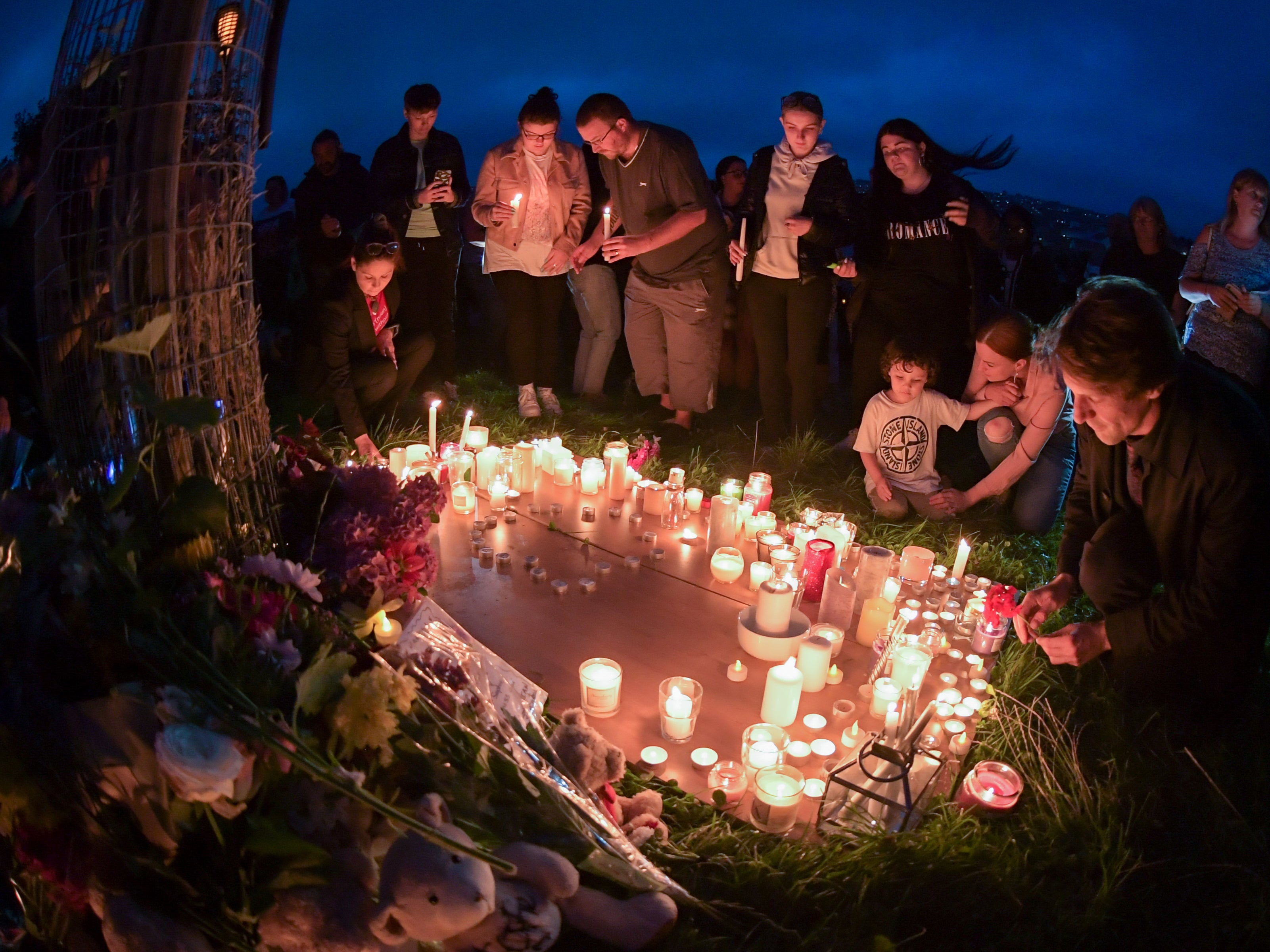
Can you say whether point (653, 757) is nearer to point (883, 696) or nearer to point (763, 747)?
point (763, 747)

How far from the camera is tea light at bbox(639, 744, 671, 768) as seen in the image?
87.0 inches

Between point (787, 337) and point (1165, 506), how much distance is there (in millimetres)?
2467

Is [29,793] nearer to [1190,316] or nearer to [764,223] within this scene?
[764,223]

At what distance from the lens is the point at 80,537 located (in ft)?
4.78

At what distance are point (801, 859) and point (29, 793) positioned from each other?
1.48 m

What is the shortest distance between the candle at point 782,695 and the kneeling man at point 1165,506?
0.73 meters

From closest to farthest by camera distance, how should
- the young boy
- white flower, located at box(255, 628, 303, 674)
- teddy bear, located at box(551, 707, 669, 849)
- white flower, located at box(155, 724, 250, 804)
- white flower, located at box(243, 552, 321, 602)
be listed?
white flower, located at box(155, 724, 250, 804) < white flower, located at box(255, 628, 303, 674) < white flower, located at box(243, 552, 321, 602) < teddy bear, located at box(551, 707, 669, 849) < the young boy

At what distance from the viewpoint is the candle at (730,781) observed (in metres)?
2.10

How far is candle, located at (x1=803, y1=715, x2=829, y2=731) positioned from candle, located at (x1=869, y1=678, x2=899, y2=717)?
0.17 metres

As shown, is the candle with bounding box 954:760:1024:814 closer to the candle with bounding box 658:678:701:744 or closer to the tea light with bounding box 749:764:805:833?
the tea light with bounding box 749:764:805:833

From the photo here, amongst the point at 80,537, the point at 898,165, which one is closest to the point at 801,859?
the point at 80,537

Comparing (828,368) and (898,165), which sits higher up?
(898,165)

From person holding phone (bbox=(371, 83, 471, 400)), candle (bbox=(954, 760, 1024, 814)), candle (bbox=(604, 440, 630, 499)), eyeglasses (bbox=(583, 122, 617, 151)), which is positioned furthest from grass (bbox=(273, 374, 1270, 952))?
person holding phone (bbox=(371, 83, 471, 400))

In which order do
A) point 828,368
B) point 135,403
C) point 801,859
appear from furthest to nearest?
point 828,368 → point 801,859 → point 135,403
